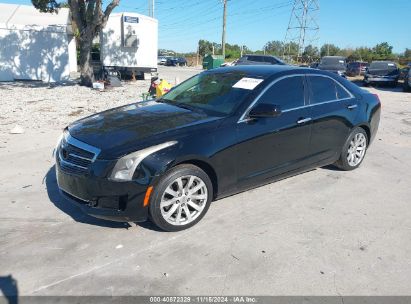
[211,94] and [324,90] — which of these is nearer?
[211,94]

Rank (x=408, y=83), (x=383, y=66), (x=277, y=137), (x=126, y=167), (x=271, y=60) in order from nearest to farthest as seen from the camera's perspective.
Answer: (x=126, y=167)
(x=277, y=137)
(x=408, y=83)
(x=271, y=60)
(x=383, y=66)

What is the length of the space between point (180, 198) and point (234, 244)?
695 mm

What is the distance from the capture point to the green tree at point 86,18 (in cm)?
1552

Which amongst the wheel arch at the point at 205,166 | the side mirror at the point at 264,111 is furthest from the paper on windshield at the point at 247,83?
the wheel arch at the point at 205,166

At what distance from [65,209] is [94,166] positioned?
1.10 m

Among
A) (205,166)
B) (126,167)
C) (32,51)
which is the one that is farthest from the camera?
(32,51)

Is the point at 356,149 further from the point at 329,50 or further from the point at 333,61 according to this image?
the point at 329,50

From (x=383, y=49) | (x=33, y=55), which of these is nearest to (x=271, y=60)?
(x=33, y=55)

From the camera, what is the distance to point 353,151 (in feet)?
18.9

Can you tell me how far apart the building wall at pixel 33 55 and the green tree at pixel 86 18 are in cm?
295

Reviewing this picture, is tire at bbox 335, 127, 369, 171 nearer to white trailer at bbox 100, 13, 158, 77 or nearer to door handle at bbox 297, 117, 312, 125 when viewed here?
door handle at bbox 297, 117, 312, 125

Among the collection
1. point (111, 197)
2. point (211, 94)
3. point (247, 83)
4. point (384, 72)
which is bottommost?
point (111, 197)

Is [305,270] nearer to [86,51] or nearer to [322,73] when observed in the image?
[322,73]

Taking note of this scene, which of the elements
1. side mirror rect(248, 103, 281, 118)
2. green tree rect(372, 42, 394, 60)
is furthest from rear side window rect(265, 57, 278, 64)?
green tree rect(372, 42, 394, 60)
